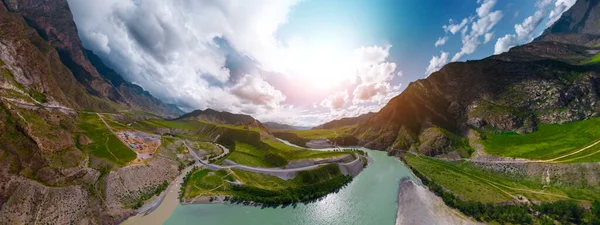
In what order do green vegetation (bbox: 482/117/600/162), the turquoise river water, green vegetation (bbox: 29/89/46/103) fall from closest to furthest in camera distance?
the turquoise river water, green vegetation (bbox: 482/117/600/162), green vegetation (bbox: 29/89/46/103)

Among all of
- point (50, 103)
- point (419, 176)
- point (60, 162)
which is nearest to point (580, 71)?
point (419, 176)

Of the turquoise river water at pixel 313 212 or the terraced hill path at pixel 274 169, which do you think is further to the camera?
the terraced hill path at pixel 274 169

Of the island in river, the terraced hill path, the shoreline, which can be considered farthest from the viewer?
the terraced hill path

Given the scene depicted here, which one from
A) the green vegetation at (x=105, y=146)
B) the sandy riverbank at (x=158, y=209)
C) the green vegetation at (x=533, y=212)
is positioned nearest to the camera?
the green vegetation at (x=533, y=212)

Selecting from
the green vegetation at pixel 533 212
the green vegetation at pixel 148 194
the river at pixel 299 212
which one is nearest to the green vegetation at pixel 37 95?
the green vegetation at pixel 148 194

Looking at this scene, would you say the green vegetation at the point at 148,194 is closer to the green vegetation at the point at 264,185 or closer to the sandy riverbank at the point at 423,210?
the green vegetation at the point at 264,185

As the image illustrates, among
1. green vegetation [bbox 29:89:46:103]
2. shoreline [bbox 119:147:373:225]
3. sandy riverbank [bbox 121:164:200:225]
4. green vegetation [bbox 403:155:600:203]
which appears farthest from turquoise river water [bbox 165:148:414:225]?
green vegetation [bbox 29:89:46:103]

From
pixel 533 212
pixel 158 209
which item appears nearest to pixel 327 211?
pixel 158 209

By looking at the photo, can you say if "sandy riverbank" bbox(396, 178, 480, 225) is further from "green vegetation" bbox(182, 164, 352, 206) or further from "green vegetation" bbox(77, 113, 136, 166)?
"green vegetation" bbox(77, 113, 136, 166)
